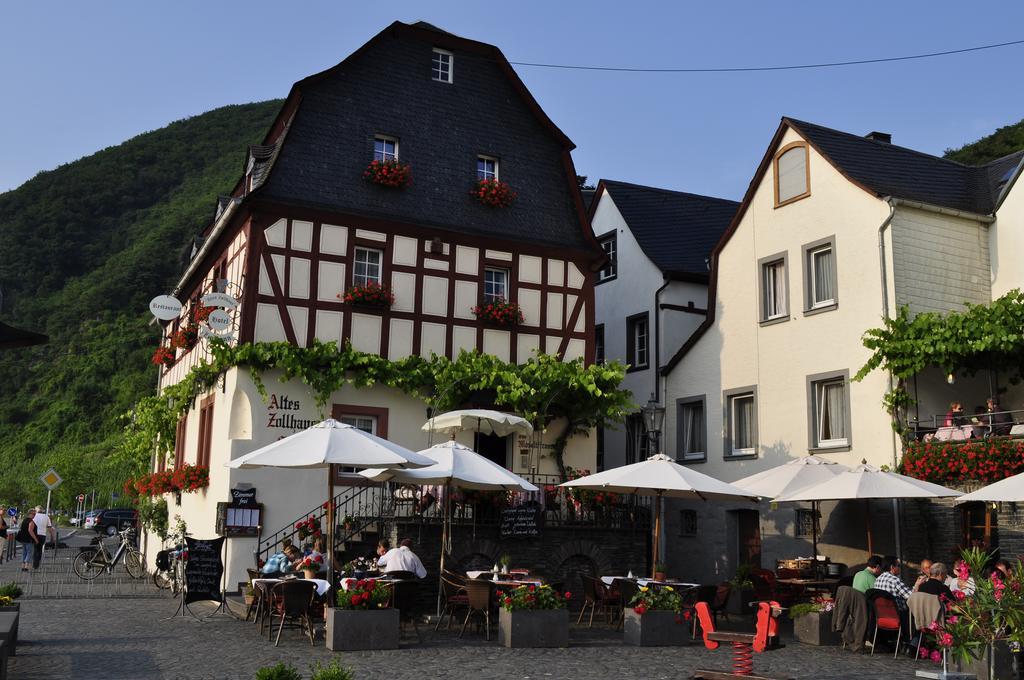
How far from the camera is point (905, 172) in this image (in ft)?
74.4

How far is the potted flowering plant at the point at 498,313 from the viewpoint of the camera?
2277 cm

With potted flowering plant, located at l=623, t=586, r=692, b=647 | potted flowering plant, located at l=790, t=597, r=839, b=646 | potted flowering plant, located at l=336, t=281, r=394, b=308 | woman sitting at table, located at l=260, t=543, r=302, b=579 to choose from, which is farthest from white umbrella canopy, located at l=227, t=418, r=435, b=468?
potted flowering plant, located at l=336, t=281, r=394, b=308

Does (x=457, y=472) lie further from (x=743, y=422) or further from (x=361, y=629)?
(x=743, y=422)

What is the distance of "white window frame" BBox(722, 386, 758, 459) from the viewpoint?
76.2 feet

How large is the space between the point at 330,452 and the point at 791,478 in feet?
26.8

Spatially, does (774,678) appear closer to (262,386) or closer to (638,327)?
(262,386)

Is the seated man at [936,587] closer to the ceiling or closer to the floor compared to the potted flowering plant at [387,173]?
closer to the floor

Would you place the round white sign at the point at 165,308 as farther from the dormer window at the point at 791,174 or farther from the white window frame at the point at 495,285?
the dormer window at the point at 791,174

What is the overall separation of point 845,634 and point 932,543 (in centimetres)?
508

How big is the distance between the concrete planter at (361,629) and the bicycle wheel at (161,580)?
10.0 metres

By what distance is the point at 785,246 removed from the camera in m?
23.0

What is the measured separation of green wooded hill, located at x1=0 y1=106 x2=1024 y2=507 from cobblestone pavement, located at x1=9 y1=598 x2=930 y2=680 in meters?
54.6

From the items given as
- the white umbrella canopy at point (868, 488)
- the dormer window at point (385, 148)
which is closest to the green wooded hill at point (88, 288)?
Answer: the dormer window at point (385, 148)

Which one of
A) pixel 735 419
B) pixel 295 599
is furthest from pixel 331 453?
pixel 735 419
